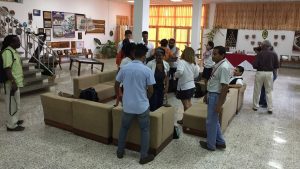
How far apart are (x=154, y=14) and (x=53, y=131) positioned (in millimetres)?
12674

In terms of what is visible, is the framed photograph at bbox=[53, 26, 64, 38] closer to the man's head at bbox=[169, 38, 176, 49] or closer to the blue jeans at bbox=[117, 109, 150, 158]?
the man's head at bbox=[169, 38, 176, 49]

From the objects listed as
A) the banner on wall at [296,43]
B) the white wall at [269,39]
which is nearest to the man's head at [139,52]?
the white wall at [269,39]

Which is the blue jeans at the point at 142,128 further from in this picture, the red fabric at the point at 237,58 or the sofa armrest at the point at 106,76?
the red fabric at the point at 237,58

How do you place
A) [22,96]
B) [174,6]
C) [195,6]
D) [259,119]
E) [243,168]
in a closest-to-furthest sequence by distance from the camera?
[243,168], [259,119], [22,96], [195,6], [174,6]

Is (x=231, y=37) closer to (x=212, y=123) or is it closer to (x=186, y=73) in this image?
(x=186, y=73)

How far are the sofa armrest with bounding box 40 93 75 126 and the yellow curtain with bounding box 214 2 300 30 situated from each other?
1136cm

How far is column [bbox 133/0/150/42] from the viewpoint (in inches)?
264

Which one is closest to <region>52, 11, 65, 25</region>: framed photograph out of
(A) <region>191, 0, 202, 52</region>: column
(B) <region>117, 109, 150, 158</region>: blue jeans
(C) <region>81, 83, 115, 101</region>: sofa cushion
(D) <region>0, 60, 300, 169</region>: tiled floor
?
(A) <region>191, 0, 202, 52</region>: column

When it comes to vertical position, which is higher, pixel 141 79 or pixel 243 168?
pixel 141 79

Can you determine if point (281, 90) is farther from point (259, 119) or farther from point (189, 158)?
point (189, 158)

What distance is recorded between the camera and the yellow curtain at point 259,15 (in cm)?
1228

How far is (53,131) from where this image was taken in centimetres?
421

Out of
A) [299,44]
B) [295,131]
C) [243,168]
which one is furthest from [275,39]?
[243,168]

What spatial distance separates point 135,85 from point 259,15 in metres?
11.8
